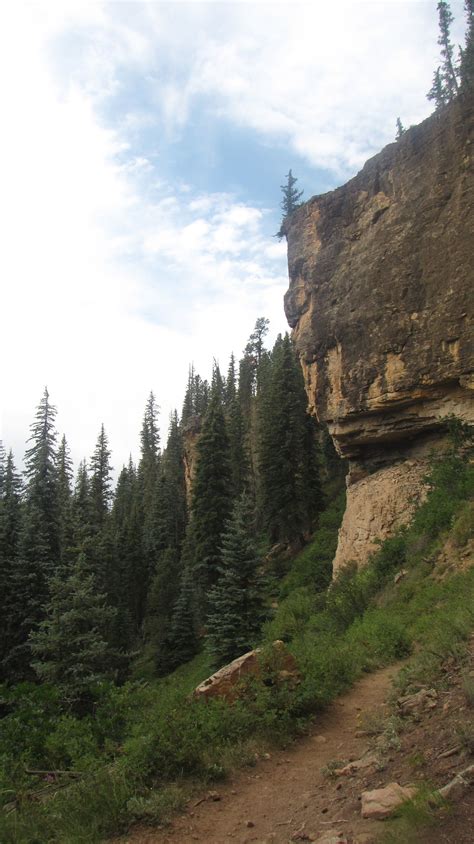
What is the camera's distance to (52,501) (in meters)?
29.2

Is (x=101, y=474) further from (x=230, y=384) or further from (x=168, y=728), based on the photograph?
(x=168, y=728)

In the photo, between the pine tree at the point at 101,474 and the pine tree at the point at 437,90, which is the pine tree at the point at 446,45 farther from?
the pine tree at the point at 101,474

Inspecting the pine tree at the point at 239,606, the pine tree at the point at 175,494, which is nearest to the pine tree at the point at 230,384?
the pine tree at the point at 175,494

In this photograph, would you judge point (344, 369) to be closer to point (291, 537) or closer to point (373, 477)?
point (373, 477)

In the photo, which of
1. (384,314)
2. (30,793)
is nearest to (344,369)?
(384,314)

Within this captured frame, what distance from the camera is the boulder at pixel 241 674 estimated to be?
7367 mm

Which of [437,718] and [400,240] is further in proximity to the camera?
[400,240]

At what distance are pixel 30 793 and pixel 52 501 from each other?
25.1 m

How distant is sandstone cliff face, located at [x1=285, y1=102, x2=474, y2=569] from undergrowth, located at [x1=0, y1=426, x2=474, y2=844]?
6671mm

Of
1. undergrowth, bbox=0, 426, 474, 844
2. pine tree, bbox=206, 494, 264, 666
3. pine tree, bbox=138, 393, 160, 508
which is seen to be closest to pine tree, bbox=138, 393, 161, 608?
pine tree, bbox=138, 393, 160, 508

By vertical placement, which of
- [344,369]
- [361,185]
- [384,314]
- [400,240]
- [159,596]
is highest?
[361,185]

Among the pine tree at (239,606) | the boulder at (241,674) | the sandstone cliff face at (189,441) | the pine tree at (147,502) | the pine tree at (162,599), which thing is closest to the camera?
the boulder at (241,674)

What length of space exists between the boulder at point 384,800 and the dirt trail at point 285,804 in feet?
0.28

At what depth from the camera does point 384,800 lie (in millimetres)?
4086
